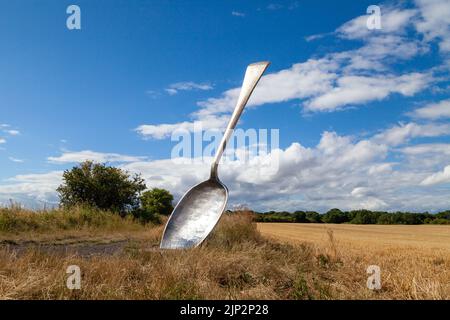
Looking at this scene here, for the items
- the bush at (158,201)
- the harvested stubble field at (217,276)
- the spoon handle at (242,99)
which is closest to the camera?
the harvested stubble field at (217,276)

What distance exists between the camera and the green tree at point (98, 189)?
21250mm

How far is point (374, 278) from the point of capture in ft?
21.0

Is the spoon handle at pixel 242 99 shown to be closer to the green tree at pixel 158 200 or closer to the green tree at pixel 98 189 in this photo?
the green tree at pixel 98 189

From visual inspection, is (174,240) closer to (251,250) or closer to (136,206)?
(251,250)

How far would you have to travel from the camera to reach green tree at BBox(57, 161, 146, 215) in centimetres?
2125

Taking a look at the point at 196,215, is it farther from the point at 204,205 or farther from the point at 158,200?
the point at 158,200

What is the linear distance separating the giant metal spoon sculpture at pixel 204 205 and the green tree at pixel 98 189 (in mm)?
12070

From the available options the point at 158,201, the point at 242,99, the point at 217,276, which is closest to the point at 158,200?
the point at 158,201

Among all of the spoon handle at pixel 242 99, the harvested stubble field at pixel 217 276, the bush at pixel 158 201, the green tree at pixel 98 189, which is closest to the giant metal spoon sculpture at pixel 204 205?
the spoon handle at pixel 242 99

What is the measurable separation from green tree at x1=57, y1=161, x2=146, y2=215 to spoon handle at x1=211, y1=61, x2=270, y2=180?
40.6 ft

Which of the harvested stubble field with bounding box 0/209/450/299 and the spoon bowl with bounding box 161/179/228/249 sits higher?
the spoon bowl with bounding box 161/179/228/249

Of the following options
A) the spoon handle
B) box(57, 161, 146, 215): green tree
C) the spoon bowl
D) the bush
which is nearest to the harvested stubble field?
the spoon bowl

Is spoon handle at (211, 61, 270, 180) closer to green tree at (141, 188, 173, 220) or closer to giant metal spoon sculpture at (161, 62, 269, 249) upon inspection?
giant metal spoon sculpture at (161, 62, 269, 249)
